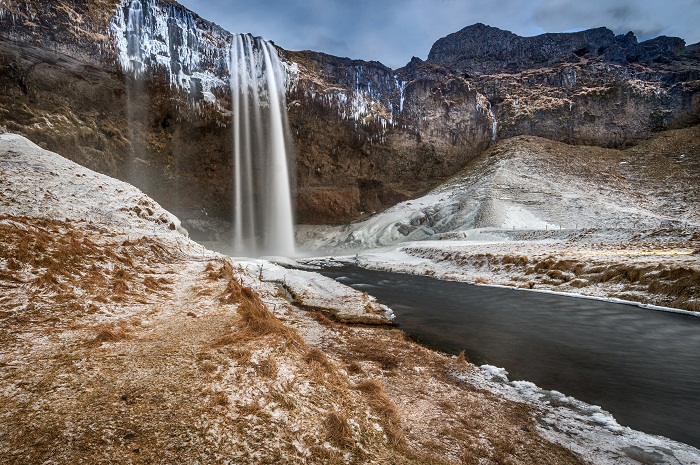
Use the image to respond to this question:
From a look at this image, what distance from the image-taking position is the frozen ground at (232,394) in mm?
2451

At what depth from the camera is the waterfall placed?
4431 cm

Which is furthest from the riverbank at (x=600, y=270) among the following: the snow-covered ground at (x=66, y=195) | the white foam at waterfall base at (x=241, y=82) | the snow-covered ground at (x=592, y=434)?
the white foam at waterfall base at (x=241, y=82)

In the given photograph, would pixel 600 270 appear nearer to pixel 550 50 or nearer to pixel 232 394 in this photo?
pixel 232 394

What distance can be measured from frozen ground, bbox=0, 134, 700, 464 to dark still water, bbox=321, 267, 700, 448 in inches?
34.6

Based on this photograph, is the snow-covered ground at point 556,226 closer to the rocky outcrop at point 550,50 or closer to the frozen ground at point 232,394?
the frozen ground at point 232,394

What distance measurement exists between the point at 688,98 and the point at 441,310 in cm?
7806

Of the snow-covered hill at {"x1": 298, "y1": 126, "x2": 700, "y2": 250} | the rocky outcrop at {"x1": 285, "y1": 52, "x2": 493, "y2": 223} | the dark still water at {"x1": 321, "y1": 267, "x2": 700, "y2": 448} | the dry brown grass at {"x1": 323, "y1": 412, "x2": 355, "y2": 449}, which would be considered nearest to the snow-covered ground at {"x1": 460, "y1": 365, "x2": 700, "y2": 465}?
the dark still water at {"x1": 321, "y1": 267, "x2": 700, "y2": 448}

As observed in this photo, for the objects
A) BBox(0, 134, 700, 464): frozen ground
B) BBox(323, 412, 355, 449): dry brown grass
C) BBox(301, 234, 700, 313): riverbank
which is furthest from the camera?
BBox(301, 234, 700, 313): riverbank

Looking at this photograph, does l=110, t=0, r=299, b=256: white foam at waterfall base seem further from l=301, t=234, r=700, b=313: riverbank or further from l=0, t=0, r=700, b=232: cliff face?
l=301, t=234, r=700, b=313: riverbank

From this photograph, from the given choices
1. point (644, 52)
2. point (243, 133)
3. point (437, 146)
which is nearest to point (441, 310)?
point (243, 133)

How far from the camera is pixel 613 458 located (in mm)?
3326

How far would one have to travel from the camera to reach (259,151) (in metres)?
50.4

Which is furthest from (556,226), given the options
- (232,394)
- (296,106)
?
(232,394)

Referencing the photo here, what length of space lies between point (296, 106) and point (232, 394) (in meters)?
51.8
